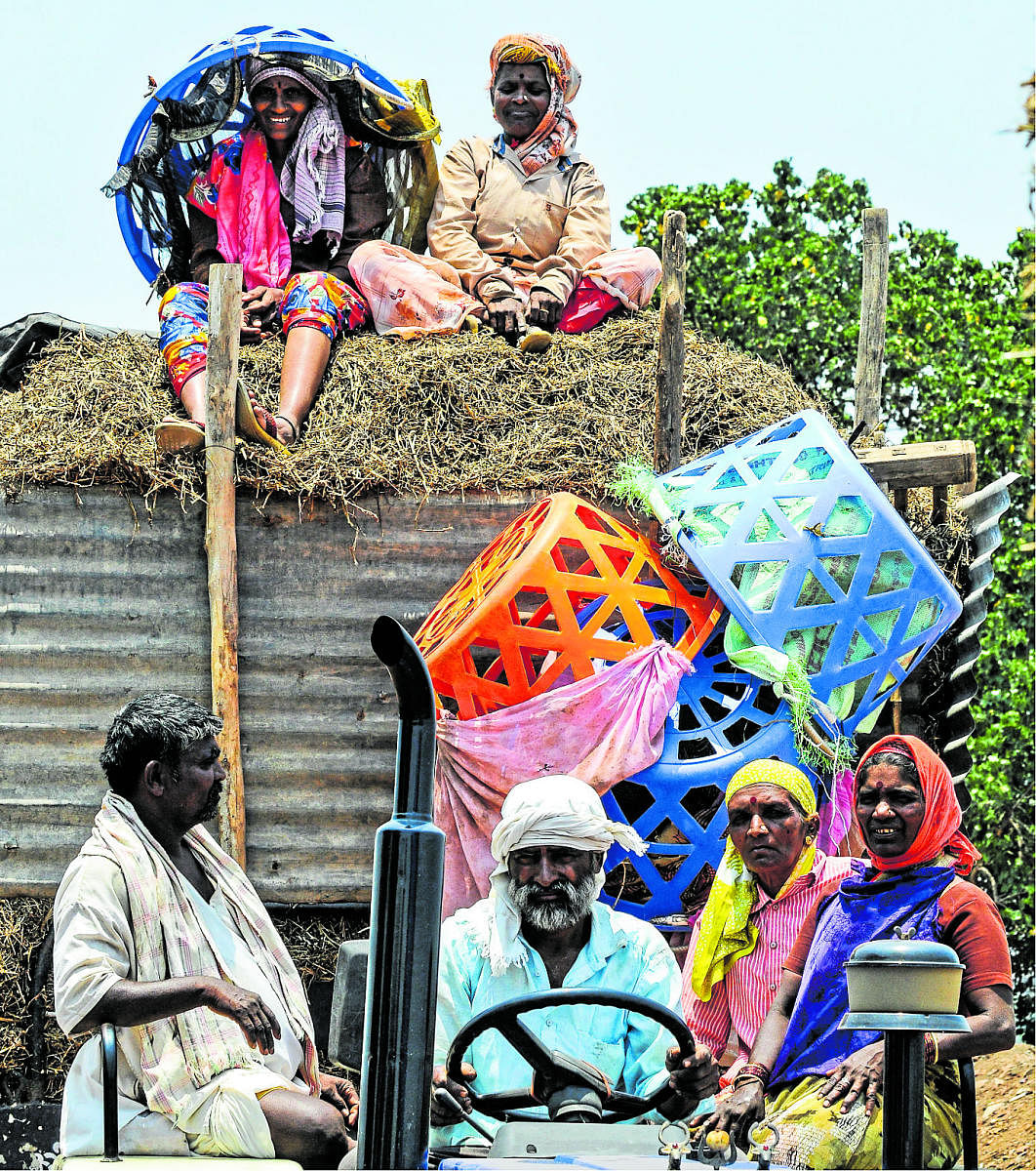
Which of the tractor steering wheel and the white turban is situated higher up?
the white turban

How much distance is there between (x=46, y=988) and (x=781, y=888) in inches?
110

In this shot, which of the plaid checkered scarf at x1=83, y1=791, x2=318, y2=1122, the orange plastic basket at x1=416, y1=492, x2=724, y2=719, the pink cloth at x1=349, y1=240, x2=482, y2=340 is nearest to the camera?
the plaid checkered scarf at x1=83, y1=791, x2=318, y2=1122

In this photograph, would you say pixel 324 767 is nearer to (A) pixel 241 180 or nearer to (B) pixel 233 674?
(B) pixel 233 674

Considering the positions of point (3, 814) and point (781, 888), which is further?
point (3, 814)

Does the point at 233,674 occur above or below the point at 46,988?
above

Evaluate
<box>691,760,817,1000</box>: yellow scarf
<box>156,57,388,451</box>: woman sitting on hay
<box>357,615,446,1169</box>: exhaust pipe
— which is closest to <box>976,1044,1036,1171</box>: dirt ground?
<box>691,760,817,1000</box>: yellow scarf

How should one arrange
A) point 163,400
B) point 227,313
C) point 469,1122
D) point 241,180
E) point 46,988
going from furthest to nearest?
point 241,180
point 163,400
point 227,313
point 46,988
point 469,1122

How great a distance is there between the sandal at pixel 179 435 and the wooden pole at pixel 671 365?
1.86m

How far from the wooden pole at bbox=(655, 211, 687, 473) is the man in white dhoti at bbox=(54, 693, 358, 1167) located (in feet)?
9.17

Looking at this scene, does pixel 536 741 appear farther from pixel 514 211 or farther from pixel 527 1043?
pixel 514 211

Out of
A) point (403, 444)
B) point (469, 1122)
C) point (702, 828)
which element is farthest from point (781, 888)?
point (403, 444)

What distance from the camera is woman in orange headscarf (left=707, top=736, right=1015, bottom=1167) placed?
401 cm

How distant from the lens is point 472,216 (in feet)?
25.4

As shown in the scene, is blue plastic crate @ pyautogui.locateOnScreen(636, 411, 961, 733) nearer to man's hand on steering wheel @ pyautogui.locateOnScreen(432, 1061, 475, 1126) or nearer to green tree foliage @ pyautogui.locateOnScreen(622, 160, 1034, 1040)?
man's hand on steering wheel @ pyautogui.locateOnScreen(432, 1061, 475, 1126)
